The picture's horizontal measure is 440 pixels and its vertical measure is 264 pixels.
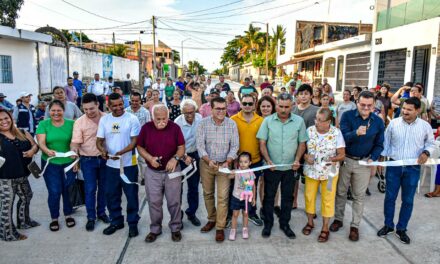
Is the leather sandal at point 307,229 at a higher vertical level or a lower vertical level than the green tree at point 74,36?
lower

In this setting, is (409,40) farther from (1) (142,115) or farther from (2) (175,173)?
(2) (175,173)

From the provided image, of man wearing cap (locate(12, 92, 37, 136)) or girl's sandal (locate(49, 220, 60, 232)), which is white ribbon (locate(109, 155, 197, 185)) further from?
man wearing cap (locate(12, 92, 37, 136))

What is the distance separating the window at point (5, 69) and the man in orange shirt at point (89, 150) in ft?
35.1

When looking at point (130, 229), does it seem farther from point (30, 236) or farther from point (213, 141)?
point (213, 141)

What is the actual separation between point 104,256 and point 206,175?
1506 millimetres

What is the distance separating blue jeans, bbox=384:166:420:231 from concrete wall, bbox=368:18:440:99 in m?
9.38

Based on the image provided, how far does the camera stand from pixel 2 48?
1287 cm

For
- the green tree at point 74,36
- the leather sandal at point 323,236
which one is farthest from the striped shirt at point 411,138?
the green tree at point 74,36

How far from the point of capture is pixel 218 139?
423 cm

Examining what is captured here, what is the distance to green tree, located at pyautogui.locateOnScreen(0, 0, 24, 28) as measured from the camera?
51.1 ft

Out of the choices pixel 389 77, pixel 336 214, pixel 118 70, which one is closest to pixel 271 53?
pixel 118 70

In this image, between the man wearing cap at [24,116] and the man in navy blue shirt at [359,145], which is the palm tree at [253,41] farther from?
the man in navy blue shirt at [359,145]

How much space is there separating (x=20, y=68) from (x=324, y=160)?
1363 cm

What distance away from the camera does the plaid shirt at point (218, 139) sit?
13.9ft
